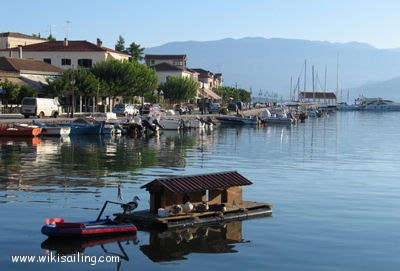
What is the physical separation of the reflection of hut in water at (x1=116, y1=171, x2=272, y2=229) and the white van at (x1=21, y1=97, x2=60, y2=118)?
54296 mm

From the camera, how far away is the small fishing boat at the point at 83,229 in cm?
2314

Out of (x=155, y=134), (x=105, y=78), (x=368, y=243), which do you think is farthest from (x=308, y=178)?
(x=105, y=78)

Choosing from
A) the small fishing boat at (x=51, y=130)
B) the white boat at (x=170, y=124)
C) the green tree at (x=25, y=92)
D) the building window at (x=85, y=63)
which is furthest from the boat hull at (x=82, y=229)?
the building window at (x=85, y=63)

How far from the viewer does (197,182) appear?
26641 mm

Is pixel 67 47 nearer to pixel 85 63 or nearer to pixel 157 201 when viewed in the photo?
pixel 85 63

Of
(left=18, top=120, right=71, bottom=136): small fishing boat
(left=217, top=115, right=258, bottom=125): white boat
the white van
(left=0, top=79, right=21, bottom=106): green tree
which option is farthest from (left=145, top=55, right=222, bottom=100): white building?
(left=18, top=120, right=71, bottom=136): small fishing boat

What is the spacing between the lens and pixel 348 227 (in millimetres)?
26797

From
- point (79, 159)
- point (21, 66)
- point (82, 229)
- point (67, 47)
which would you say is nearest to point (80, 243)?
point (82, 229)

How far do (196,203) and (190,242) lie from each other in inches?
135

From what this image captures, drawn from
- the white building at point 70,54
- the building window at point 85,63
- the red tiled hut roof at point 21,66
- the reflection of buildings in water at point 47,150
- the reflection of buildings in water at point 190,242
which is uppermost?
the white building at point 70,54

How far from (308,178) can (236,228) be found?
1661 cm

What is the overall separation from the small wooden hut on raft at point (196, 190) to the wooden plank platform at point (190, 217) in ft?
1.64

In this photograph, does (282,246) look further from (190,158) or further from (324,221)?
(190,158)

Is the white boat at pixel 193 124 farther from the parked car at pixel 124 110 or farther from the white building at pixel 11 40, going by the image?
the white building at pixel 11 40
